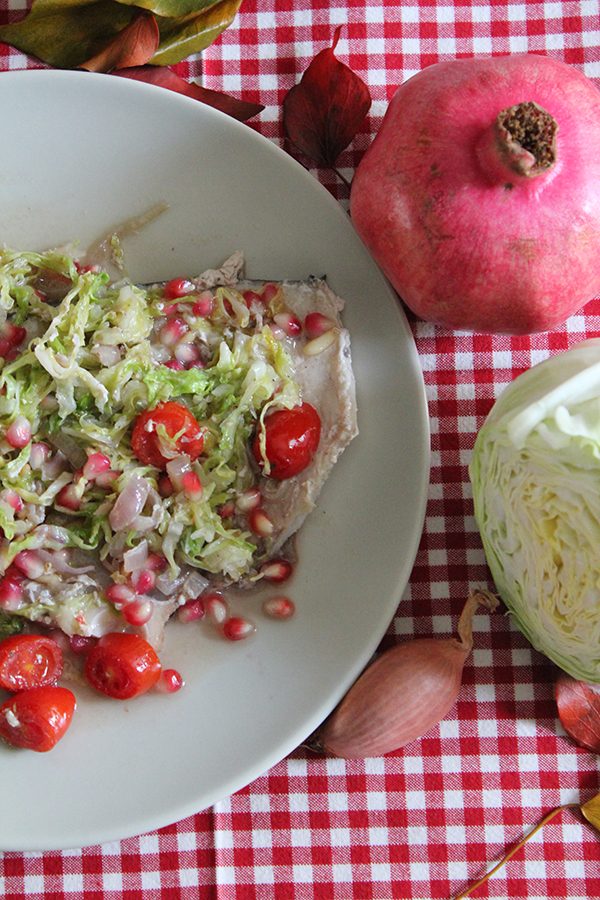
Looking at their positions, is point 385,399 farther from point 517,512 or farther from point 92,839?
point 92,839

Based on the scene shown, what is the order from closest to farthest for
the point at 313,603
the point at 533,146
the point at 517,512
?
the point at 533,146, the point at 517,512, the point at 313,603

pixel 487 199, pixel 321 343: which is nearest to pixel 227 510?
pixel 321 343

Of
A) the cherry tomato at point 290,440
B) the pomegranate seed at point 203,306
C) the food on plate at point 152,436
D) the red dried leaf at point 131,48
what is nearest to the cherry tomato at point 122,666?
the food on plate at point 152,436

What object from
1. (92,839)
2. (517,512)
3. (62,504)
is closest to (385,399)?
(517,512)

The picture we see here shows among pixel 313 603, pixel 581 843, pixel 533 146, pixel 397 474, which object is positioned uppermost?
pixel 533 146

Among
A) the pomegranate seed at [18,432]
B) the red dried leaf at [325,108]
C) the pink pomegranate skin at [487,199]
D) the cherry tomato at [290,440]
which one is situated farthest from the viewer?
the red dried leaf at [325,108]

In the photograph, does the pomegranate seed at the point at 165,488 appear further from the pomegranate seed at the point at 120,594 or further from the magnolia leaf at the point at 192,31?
the magnolia leaf at the point at 192,31
